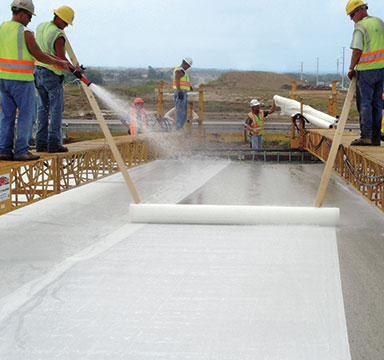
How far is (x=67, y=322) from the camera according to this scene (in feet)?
12.5

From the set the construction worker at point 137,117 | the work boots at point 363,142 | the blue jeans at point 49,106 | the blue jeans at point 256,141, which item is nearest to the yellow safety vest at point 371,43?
the work boots at point 363,142

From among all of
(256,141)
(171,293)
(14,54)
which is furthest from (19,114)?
(256,141)

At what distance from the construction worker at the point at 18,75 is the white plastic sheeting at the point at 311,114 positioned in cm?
944

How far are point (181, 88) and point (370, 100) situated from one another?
689 centimetres

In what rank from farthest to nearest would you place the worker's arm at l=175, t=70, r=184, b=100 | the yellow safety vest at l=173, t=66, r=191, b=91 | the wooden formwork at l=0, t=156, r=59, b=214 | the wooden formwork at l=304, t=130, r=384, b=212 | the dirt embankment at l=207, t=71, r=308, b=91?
the dirt embankment at l=207, t=71, r=308, b=91
the yellow safety vest at l=173, t=66, r=191, b=91
the worker's arm at l=175, t=70, r=184, b=100
the wooden formwork at l=304, t=130, r=384, b=212
the wooden formwork at l=0, t=156, r=59, b=214

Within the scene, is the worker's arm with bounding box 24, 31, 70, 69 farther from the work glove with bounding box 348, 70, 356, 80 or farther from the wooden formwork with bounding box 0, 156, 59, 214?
the work glove with bounding box 348, 70, 356, 80

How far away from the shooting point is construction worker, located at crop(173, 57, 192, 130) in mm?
13368

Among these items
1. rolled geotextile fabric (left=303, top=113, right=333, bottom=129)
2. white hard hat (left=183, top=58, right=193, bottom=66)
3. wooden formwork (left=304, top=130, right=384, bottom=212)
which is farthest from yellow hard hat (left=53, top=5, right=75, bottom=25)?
rolled geotextile fabric (left=303, top=113, right=333, bottom=129)

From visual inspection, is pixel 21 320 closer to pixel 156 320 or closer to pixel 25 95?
pixel 156 320

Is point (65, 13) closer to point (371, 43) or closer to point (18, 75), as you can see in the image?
point (18, 75)

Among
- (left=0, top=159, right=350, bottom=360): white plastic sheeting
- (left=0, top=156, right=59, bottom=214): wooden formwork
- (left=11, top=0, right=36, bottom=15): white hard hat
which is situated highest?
(left=11, top=0, right=36, bottom=15): white hard hat

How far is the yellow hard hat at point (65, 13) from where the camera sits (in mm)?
6906

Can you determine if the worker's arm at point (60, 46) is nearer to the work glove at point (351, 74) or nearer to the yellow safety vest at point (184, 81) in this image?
the work glove at point (351, 74)

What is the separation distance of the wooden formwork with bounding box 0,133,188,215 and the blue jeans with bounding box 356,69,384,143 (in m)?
3.76
